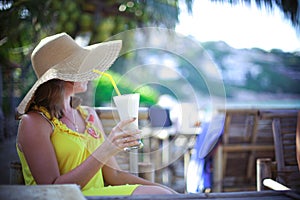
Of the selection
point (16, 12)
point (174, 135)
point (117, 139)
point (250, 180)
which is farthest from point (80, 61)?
point (250, 180)

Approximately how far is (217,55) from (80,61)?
6834mm

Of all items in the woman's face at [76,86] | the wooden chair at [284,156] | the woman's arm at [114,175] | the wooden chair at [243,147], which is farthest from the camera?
the wooden chair at [243,147]

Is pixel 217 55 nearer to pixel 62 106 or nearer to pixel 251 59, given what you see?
pixel 251 59

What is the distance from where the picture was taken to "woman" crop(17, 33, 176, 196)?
1.27 meters

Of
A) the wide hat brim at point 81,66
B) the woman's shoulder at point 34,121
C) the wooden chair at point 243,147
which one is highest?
the wide hat brim at point 81,66

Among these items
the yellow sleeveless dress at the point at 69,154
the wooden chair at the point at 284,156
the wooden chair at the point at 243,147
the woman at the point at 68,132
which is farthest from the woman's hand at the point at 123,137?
the wooden chair at the point at 243,147

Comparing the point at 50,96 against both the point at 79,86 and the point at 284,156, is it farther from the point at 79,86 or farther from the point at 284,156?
the point at 284,156

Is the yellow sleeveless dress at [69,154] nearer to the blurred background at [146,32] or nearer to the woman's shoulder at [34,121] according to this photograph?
the woman's shoulder at [34,121]

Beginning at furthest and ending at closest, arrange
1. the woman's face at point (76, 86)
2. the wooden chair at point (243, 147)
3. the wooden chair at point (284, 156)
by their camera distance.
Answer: the wooden chair at point (243, 147) → the wooden chair at point (284, 156) → the woman's face at point (76, 86)

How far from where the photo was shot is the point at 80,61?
57.4 inches

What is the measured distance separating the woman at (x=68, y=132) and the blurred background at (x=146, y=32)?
0.41 feet

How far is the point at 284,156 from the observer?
1.84 metres

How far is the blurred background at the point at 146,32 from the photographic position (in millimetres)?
1647

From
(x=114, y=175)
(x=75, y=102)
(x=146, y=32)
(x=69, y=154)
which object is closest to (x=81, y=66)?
(x=75, y=102)
